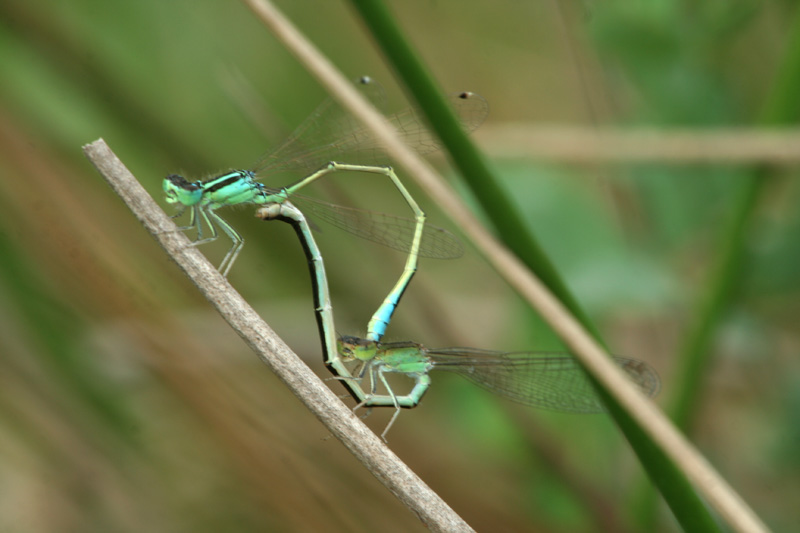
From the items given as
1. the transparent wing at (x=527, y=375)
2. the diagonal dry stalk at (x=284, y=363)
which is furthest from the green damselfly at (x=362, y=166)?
the diagonal dry stalk at (x=284, y=363)

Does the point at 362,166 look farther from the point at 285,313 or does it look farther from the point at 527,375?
the point at 285,313

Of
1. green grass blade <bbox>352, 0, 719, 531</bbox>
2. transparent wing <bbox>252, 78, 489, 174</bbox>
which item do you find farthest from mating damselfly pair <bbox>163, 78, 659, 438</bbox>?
green grass blade <bbox>352, 0, 719, 531</bbox>

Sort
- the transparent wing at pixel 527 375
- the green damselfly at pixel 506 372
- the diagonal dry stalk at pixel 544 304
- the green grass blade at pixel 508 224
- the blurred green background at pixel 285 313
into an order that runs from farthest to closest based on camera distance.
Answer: the blurred green background at pixel 285 313 → the transparent wing at pixel 527 375 → the green damselfly at pixel 506 372 → the green grass blade at pixel 508 224 → the diagonal dry stalk at pixel 544 304

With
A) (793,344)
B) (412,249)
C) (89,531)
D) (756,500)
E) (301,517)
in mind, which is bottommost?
(89,531)

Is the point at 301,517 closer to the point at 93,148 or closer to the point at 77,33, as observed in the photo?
the point at 93,148

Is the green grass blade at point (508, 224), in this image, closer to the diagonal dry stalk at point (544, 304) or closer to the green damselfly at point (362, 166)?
the diagonal dry stalk at point (544, 304)


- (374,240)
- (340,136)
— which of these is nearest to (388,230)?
(374,240)

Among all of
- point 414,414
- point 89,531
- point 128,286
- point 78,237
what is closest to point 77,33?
point 78,237
